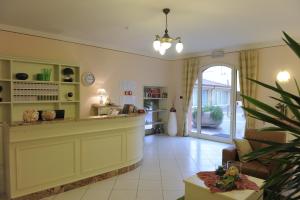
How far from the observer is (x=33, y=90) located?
4.73 meters

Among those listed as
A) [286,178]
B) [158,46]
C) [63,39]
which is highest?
[63,39]

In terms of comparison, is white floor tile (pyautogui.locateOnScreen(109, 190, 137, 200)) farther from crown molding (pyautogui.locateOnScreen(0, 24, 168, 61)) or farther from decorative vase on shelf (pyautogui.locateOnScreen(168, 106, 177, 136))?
decorative vase on shelf (pyautogui.locateOnScreen(168, 106, 177, 136))

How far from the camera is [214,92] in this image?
7160 mm

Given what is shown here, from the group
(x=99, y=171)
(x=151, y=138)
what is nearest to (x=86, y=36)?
(x=99, y=171)

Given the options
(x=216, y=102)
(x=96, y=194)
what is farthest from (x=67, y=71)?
(x=216, y=102)

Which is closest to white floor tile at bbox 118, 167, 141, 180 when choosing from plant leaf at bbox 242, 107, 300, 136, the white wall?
the white wall

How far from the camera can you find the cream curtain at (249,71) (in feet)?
19.3

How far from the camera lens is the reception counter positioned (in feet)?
9.56

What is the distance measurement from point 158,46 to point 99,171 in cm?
240

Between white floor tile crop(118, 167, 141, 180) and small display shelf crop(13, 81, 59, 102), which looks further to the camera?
small display shelf crop(13, 81, 59, 102)

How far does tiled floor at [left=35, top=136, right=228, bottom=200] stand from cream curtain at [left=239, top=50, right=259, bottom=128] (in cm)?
144

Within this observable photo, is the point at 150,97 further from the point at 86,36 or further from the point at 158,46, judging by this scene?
the point at 158,46

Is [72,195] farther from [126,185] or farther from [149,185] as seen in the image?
[149,185]

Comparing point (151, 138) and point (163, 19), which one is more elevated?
point (163, 19)
